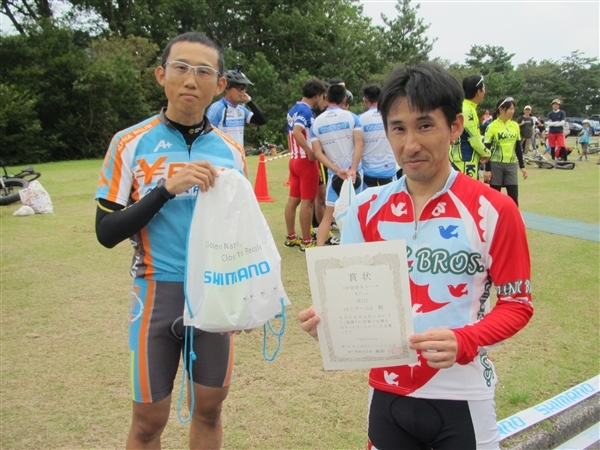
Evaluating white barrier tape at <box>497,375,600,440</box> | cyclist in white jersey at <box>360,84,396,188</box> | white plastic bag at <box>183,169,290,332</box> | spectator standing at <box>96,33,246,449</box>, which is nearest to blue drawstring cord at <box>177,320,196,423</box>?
spectator standing at <box>96,33,246,449</box>

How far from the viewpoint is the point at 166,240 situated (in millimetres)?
2164

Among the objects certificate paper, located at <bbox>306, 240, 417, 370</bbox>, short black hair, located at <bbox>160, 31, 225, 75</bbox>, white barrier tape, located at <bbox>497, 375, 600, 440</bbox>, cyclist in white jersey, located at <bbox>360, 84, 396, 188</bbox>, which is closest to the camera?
certificate paper, located at <bbox>306, 240, 417, 370</bbox>

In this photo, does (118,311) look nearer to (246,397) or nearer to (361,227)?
(246,397)

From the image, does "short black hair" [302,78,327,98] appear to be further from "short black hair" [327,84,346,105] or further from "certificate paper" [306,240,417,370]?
"certificate paper" [306,240,417,370]

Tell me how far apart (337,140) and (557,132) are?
1392 centimetres

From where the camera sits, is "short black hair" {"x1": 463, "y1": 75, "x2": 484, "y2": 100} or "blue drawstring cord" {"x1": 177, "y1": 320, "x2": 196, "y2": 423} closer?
"blue drawstring cord" {"x1": 177, "y1": 320, "x2": 196, "y2": 423}

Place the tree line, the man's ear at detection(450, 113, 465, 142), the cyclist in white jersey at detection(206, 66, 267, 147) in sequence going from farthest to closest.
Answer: the tree line < the cyclist in white jersey at detection(206, 66, 267, 147) < the man's ear at detection(450, 113, 465, 142)

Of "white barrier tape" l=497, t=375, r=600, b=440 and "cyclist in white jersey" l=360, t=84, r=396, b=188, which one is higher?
"cyclist in white jersey" l=360, t=84, r=396, b=188

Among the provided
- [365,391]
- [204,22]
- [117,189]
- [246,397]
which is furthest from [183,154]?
[204,22]

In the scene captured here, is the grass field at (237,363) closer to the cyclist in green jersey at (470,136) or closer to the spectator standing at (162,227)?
the spectator standing at (162,227)

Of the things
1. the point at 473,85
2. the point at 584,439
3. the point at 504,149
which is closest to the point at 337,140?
the point at 473,85

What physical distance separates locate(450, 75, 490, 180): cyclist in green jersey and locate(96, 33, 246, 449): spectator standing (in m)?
4.66

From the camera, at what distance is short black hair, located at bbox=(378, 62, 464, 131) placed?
161cm

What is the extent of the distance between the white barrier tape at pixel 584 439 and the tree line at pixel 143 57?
27.2m
